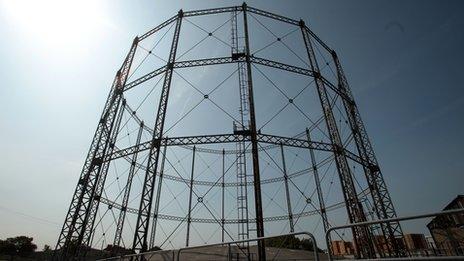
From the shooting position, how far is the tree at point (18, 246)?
135ft

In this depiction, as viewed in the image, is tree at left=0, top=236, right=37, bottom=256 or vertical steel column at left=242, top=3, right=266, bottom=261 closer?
vertical steel column at left=242, top=3, right=266, bottom=261

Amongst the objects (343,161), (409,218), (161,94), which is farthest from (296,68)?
(409,218)

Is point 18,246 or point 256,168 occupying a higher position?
point 18,246

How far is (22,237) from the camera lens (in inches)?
1741

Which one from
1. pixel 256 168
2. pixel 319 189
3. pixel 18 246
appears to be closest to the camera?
pixel 256 168

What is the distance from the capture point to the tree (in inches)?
1619

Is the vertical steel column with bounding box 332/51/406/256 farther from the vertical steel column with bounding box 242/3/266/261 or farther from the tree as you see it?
the tree

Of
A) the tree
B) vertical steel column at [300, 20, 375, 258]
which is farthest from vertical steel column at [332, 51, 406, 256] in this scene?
the tree

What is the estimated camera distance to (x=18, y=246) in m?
43.0

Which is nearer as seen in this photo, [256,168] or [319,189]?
[256,168]

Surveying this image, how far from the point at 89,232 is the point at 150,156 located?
748 cm

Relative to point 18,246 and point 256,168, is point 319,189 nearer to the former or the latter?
point 256,168

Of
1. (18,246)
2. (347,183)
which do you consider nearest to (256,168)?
(347,183)

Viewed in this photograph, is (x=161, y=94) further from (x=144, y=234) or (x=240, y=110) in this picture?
(x=144, y=234)
